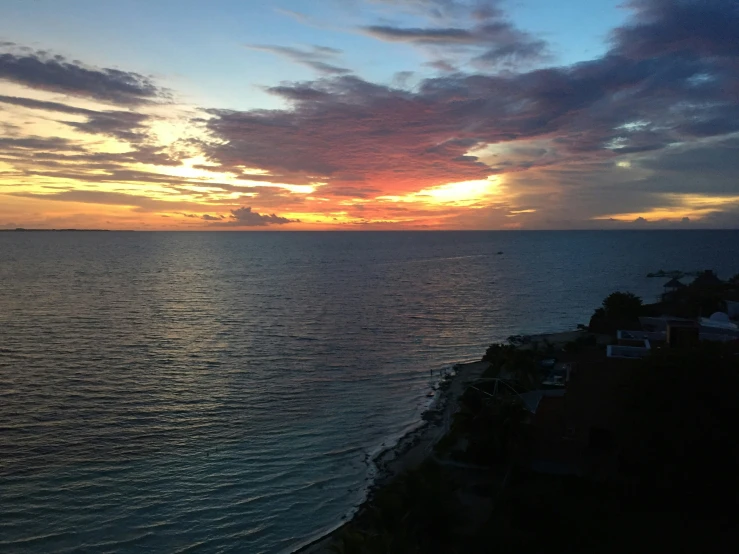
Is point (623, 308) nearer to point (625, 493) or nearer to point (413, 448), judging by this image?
point (413, 448)

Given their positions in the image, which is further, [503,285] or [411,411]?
[503,285]

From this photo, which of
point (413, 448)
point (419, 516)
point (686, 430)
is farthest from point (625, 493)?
point (413, 448)

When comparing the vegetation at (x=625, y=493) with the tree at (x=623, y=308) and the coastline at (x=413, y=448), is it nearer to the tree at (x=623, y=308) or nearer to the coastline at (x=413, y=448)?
the coastline at (x=413, y=448)

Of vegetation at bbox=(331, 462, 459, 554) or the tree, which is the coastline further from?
the tree

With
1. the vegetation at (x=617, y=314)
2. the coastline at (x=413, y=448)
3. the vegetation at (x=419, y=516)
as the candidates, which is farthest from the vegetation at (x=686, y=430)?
the vegetation at (x=617, y=314)

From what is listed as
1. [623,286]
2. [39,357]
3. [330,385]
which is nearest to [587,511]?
[330,385]

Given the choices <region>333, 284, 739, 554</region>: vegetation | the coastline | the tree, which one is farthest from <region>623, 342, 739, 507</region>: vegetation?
the tree

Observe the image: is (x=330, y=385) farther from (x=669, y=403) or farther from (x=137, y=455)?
(x=669, y=403)
